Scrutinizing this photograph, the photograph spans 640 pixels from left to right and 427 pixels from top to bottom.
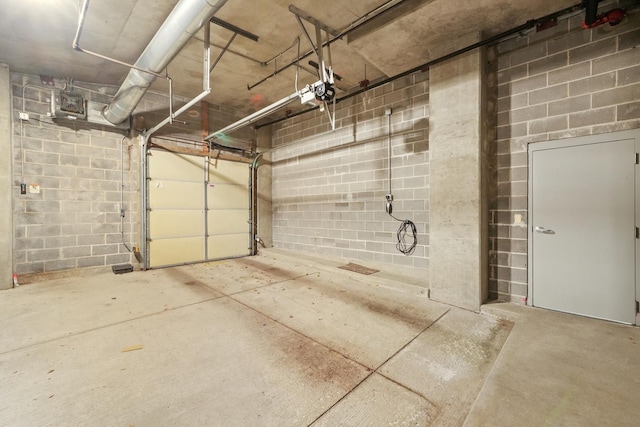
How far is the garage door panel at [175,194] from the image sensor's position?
5055 millimetres

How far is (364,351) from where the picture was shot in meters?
2.16

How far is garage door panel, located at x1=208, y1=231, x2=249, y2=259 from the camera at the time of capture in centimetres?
584

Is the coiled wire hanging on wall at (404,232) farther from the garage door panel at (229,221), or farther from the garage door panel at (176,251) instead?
the garage door panel at (176,251)

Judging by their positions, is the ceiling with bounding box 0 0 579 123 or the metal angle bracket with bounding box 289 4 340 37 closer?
the ceiling with bounding box 0 0 579 123

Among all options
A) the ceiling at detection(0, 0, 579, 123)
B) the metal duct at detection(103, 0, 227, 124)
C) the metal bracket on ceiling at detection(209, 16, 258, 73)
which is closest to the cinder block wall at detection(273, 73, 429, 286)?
the ceiling at detection(0, 0, 579, 123)

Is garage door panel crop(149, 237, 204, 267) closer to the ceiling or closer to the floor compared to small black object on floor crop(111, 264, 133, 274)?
closer to the ceiling

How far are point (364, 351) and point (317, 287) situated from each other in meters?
1.68

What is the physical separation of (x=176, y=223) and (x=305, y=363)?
447cm

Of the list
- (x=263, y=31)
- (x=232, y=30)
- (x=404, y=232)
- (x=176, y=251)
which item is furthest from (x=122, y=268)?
(x=404, y=232)

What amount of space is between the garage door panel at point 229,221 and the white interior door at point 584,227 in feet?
17.9

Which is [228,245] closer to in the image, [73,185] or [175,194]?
[175,194]

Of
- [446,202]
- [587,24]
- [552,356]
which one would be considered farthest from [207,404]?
[587,24]

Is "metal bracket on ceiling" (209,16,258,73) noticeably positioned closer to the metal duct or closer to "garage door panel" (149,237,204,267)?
the metal duct

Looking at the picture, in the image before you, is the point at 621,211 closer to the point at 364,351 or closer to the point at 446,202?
the point at 446,202
